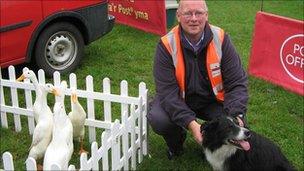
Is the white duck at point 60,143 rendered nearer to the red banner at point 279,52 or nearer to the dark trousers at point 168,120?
the dark trousers at point 168,120

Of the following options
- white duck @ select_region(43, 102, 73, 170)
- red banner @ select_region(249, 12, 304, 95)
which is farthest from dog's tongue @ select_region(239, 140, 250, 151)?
red banner @ select_region(249, 12, 304, 95)

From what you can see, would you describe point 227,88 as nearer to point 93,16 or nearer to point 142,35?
point 93,16

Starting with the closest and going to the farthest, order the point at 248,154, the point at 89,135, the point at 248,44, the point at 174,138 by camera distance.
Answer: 1. the point at 248,154
2. the point at 174,138
3. the point at 89,135
4. the point at 248,44

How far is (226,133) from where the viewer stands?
324 centimetres

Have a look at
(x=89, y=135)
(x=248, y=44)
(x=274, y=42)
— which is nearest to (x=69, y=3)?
(x=89, y=135)

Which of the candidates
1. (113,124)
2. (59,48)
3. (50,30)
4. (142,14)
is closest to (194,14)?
(113,124)

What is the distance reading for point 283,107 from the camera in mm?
5441

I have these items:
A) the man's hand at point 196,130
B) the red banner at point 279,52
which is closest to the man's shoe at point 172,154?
the man's hand at point 196,130

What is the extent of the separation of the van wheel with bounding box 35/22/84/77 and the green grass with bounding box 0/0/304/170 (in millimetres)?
223

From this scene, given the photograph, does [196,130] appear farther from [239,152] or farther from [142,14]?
[142,14]

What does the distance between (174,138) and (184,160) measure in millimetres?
268

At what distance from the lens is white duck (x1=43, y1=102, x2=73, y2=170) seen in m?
3.50

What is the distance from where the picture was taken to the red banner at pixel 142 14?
25.9 ft

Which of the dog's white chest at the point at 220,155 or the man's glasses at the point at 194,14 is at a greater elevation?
the man's glasses at the point at 194,14
